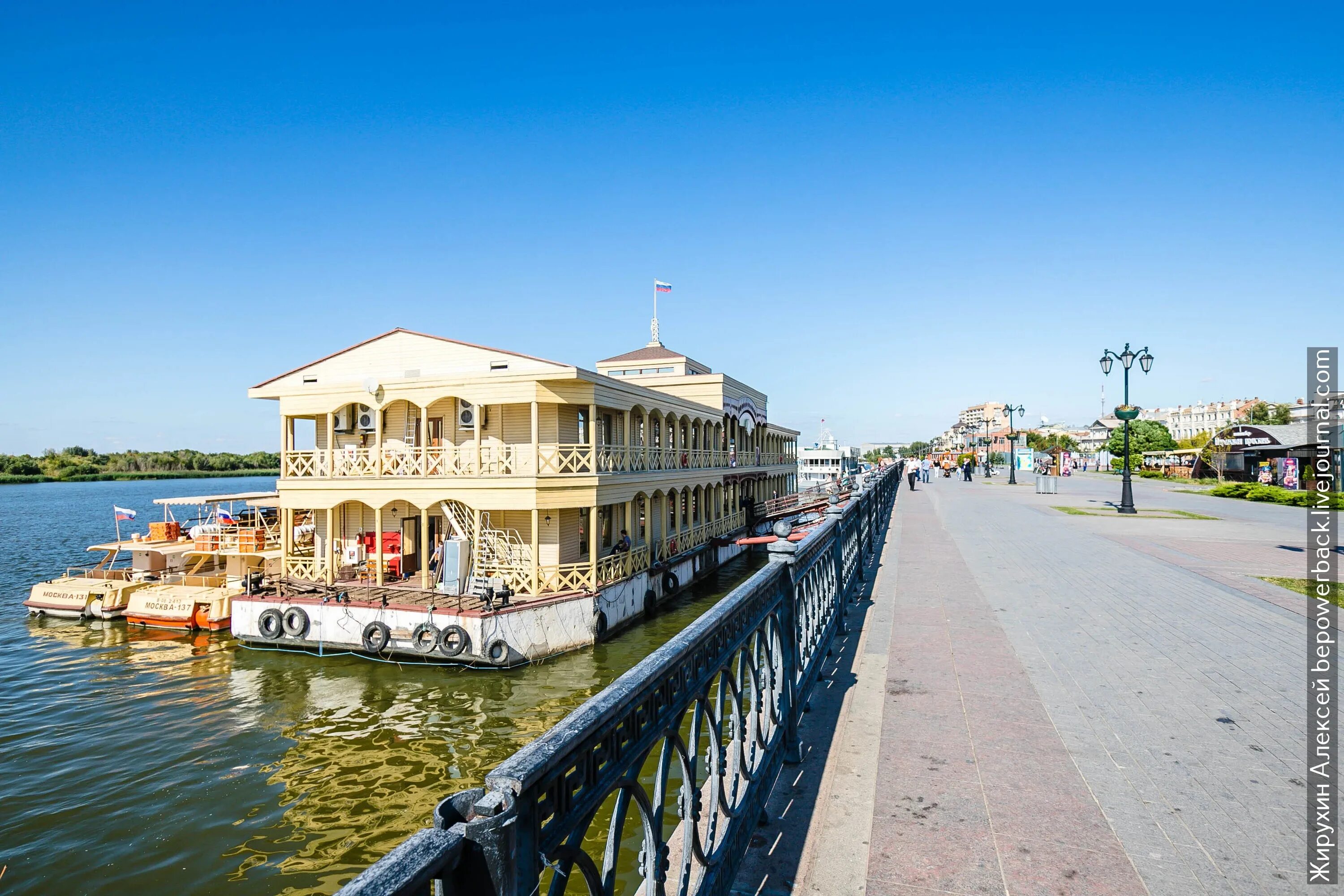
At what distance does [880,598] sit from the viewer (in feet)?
29.3

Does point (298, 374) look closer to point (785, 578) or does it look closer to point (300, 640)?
point (300, 640)

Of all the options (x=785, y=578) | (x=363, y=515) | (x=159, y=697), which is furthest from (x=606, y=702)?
(x=363, y=515)

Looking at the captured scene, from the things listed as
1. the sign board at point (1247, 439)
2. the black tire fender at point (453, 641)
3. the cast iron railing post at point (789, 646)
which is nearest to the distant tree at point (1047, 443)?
the sign board at point (1247, 439)

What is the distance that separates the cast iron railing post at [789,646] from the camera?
4.11 metres

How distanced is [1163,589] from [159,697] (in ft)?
65.7

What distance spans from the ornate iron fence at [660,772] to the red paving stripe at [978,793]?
70 cm

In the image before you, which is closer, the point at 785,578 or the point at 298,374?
the point at 785,578

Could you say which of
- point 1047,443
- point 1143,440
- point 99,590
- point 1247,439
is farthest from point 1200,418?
point 99,590

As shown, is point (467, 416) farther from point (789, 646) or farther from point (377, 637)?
point (789, 646)

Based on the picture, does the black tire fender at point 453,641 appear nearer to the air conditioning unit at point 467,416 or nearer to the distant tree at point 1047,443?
the air conditioning unit at point 467,416

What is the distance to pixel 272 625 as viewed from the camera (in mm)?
16922

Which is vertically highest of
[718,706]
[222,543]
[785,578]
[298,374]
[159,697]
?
[298,374]

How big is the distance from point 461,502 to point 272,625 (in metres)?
5.84

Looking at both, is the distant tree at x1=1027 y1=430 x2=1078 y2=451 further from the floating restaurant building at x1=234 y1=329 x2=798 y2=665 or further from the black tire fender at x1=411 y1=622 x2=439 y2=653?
the black tire fender at x1=411 y1=622 x2=439 y2=653
